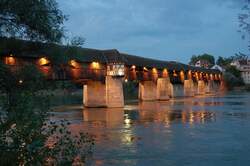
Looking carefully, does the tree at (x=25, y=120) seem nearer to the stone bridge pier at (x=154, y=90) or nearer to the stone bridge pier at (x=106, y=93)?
the stone bridge pier at (x=106, y=93)

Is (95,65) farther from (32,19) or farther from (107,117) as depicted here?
(32,19)

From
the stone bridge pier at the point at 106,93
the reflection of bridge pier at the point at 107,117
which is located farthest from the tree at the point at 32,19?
the stone bridge pier at the point at 106,93

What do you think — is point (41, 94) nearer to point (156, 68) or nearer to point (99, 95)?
point (99, 95)

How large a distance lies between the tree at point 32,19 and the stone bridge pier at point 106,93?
6079 centimetres

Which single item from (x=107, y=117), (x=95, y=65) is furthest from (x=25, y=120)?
(x=95, y=65)

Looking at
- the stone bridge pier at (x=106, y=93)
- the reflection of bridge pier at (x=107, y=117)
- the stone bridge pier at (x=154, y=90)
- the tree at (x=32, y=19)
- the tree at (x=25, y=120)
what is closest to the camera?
the tree at (x=25, y=120)

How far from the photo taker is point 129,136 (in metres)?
30.3

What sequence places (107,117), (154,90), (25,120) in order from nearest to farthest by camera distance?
(25,120) < (107,117) < (154,90)

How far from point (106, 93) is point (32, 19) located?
2462 inches

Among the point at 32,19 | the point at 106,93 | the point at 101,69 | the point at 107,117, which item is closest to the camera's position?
the point at 32,19

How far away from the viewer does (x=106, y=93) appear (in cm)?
7175

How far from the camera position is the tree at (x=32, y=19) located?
8.91m

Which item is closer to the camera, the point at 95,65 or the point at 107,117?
the point at 107,117

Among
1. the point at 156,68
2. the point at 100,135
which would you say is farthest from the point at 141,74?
the point at 100,135
